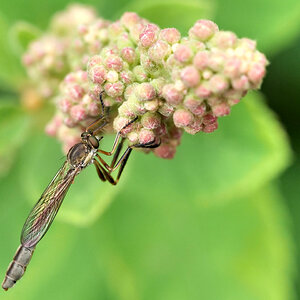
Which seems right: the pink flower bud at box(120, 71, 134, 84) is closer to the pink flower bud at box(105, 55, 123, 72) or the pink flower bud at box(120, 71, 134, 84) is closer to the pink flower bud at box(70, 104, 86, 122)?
the pink flower bud at box(105, 55, 123, 72)

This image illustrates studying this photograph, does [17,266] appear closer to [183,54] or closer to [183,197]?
[183,197]

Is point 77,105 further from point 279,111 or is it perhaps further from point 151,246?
point 279,111

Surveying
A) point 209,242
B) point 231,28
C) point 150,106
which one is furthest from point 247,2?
point 150,106

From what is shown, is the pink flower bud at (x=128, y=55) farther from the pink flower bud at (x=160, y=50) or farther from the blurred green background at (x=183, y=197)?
the blurred green background at (x=183, y=197)

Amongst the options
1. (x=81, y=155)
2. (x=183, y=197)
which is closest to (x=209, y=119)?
(x=81, y=155)

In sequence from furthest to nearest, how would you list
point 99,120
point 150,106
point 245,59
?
point 99,120 → point 150,106 → point 245,59

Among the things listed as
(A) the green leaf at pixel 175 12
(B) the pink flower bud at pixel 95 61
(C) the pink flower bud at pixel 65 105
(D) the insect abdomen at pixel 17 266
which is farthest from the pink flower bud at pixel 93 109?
(A) the green leaf at pixel 175 12
